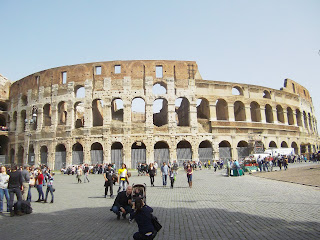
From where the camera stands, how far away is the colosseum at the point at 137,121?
24609mm

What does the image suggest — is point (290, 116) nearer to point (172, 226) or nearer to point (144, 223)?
point (172, 226)

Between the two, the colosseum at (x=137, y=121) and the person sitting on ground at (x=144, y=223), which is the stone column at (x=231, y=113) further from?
the person sitting on ground at (x=144, y=223)

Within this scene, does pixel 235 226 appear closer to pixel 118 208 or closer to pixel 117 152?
pixel 118 208

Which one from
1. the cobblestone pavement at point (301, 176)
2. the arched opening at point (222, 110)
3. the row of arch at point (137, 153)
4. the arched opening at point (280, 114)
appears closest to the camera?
the cobblestone pavement at point (301, 176)

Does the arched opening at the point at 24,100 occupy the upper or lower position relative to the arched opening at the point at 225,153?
upper

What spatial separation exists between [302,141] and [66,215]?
34865 mm

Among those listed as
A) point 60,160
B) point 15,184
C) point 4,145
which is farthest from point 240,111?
point 4,145

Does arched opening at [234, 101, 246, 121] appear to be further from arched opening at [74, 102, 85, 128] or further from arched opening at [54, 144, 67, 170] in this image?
arched opening at [54, 144, 67, 170]

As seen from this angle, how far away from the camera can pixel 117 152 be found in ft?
80.2

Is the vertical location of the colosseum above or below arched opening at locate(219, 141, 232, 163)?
above

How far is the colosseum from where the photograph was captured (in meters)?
24.6

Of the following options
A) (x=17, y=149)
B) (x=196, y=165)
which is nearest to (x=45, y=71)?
(x=17, y=149)

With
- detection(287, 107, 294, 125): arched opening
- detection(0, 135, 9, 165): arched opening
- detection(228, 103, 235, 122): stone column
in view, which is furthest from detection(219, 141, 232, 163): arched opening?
detection(0, 135, 9, 165): arched opening

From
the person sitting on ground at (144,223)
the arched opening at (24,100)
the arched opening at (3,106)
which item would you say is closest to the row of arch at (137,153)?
Result: the arched opening at (24,100)
